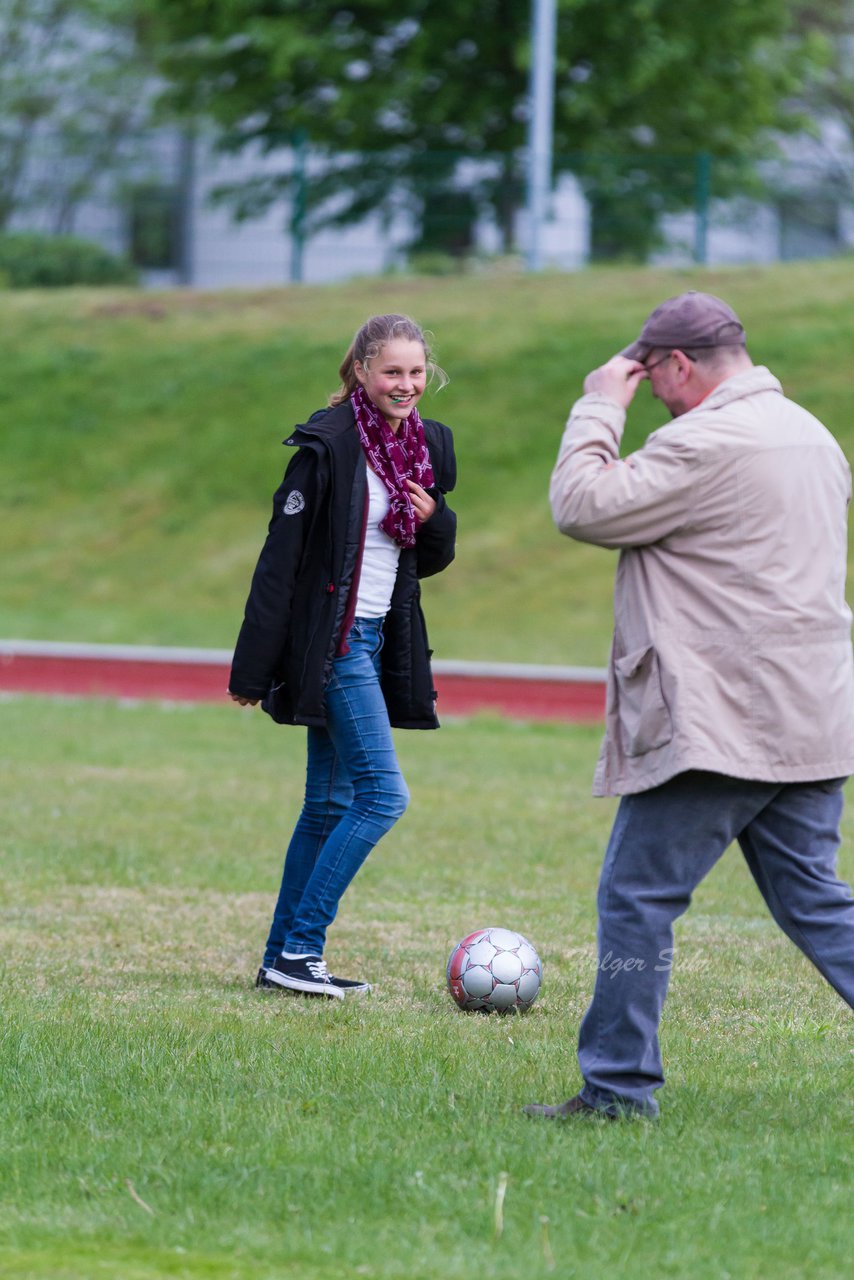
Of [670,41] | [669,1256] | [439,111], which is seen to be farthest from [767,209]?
[669,1256]

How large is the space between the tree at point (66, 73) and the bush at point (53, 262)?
6.07 m

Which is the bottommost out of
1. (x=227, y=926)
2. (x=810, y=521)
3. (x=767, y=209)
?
(x=227, y=926)

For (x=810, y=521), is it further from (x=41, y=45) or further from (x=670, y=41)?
(x=41, y=45)

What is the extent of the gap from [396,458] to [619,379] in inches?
57.4

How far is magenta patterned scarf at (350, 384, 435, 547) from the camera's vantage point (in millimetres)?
5547

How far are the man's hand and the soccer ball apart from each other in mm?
2085

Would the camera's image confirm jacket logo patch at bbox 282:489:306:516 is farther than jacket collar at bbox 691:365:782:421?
Yes

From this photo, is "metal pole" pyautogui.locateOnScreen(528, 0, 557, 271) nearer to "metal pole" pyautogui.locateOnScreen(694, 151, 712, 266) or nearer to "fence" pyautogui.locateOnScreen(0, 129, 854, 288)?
"fence" pyautogui.locateOnScreen(0, 129, 854, 288)

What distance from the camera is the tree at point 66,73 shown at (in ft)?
118

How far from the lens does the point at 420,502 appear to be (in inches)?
220

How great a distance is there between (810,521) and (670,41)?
84.9ft

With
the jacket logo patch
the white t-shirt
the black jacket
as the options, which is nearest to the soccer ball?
the black jacket

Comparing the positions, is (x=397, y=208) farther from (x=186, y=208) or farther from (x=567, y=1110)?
(x=567, y=1110)

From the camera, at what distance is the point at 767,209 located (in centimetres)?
2927
